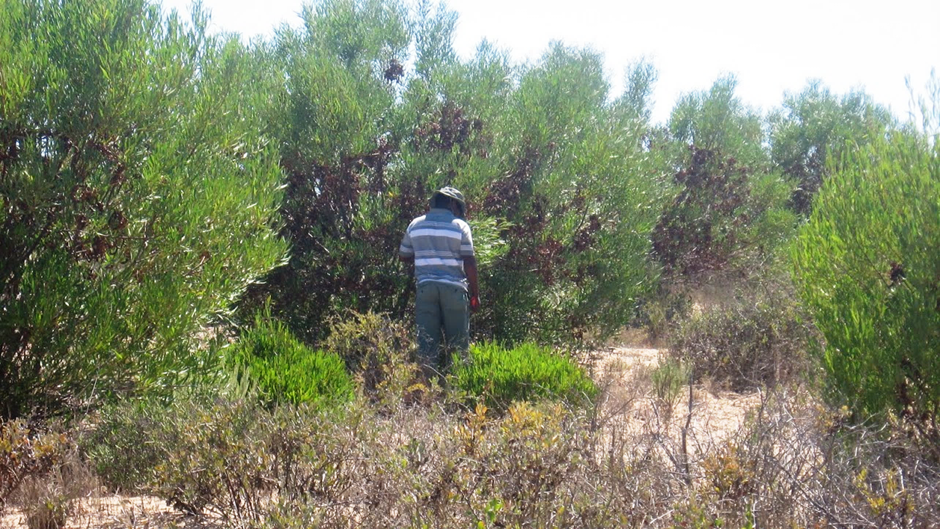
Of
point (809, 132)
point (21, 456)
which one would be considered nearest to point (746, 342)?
point (21, 456)

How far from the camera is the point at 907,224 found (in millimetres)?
4625

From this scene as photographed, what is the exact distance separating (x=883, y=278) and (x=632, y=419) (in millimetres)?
1842

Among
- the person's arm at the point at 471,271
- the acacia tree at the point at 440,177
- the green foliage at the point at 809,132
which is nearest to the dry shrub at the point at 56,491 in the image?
the person's arm at the point at 471,271

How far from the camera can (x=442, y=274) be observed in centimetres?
711

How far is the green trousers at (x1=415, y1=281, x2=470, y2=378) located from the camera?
7109mm

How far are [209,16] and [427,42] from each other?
152 inches

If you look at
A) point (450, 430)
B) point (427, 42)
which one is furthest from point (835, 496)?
point (427, 42)

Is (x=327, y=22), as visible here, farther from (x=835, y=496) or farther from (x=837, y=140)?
(x=837, y=140)

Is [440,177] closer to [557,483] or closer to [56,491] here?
[56,491]

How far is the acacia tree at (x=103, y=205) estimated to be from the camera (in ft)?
17.3

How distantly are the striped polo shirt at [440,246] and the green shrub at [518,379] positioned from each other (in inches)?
30.8

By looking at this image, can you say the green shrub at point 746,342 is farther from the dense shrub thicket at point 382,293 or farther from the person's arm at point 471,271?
the person's arm at point 471,271

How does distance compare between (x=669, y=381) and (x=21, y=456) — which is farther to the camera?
(x=669, y=381)

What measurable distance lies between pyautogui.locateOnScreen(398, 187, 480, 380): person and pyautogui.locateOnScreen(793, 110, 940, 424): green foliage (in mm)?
2799
